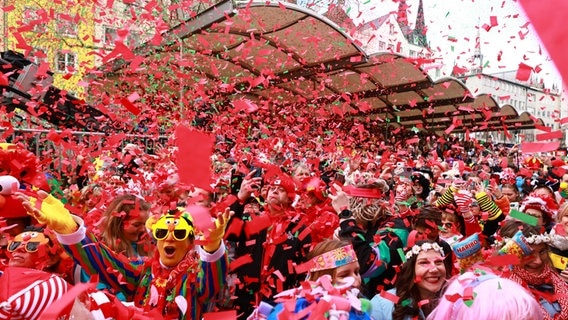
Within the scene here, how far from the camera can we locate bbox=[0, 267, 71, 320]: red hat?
6.72ft

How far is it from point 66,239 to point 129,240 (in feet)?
2.72

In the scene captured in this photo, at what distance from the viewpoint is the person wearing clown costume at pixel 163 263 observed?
2.96 metres

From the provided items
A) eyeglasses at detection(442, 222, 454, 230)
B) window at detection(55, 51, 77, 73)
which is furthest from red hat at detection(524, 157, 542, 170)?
window at detection(55, 51, 77, 73)

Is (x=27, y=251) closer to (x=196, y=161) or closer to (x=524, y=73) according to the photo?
(x=196, y=161)

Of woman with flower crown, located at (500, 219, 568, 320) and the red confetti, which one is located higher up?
the red confetti

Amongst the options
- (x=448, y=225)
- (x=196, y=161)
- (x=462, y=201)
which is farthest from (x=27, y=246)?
(x=462, y=201)

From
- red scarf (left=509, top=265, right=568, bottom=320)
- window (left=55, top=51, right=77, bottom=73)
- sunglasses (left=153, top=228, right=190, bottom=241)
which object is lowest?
red scarf (left=509, top=265, right=568, bottom=320)

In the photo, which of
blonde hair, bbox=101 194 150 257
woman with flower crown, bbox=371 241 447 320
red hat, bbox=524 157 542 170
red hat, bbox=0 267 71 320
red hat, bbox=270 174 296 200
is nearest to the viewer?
red hat, bbox=0 267 71 320

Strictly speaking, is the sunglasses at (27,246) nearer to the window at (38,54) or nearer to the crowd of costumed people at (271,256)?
the crowd of costumed people at (271,256)

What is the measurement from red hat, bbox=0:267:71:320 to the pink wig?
1.75 metres

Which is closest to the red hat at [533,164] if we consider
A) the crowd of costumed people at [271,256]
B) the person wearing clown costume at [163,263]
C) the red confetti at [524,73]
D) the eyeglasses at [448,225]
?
the crowd of costumed people at [271,256]

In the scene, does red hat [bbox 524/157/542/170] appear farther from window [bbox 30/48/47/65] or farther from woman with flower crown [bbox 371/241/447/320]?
window [bbox 30/48/47/65]

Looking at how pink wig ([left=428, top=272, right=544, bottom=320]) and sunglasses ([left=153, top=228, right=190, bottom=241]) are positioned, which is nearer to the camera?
pink wig ([left=428, top=272, right=544, bottom=320])

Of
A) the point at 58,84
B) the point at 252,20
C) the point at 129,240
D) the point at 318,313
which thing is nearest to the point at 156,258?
the point at 129,240
